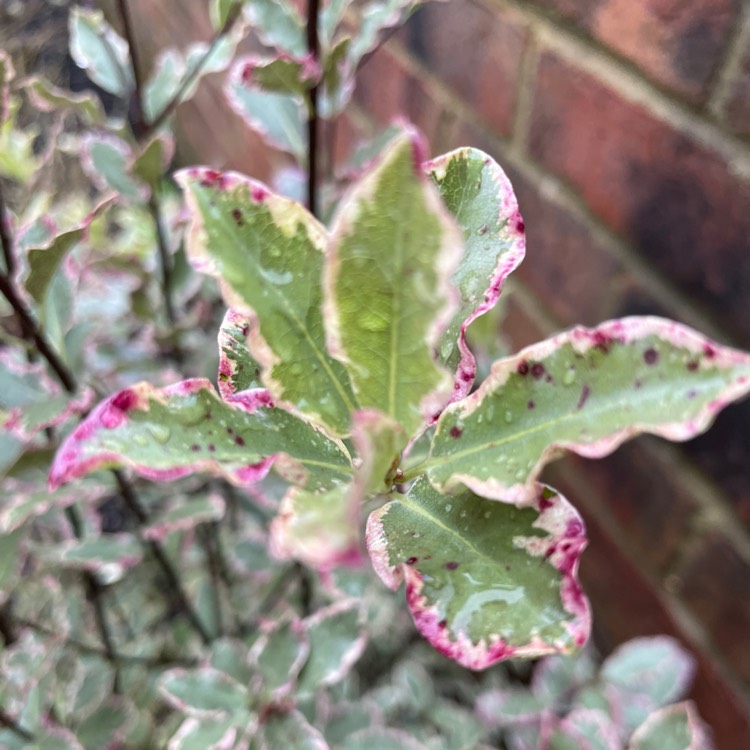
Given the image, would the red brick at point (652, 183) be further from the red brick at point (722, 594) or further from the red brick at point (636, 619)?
the red brick at point (636, 619)

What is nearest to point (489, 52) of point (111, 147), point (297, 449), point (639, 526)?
point (111, 147)

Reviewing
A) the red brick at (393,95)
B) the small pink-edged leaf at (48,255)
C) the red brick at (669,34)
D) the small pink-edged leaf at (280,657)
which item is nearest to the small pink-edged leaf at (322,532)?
the small pink-edged leaf at (48,255)

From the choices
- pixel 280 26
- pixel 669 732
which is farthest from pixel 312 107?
pixel 669 732

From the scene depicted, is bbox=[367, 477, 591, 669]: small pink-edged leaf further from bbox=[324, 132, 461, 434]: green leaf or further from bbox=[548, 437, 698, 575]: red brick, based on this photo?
bbox=[548, 437, 698, 575]: red brick

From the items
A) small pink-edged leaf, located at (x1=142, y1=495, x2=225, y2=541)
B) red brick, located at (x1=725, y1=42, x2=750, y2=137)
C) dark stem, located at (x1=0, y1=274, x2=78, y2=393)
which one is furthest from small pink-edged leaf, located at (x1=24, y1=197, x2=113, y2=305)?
red brick, located at (x1=725, y1=42, x2=750, y2=137)

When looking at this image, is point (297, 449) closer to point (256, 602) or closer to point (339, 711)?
point (339, 711)

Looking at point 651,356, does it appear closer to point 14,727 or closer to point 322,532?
point 322,532
